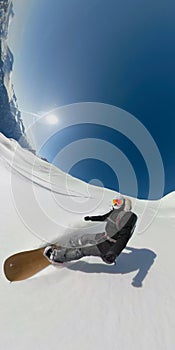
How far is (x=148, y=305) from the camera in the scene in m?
2.54

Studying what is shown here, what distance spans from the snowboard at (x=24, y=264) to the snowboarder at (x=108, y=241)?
15 cm

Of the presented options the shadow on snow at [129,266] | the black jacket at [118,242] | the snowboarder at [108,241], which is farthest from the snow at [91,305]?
the black jacket at [118,242]

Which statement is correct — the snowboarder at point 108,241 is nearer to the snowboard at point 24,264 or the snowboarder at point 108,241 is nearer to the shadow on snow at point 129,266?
the snowboard at point 24,264

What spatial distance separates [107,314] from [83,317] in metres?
0.28

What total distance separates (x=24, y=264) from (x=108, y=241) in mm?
1304

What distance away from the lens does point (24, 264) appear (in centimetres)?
307

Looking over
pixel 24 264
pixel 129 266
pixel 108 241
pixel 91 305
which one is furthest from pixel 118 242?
pixel 24 264

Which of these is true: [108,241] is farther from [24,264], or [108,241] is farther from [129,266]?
[24,264]

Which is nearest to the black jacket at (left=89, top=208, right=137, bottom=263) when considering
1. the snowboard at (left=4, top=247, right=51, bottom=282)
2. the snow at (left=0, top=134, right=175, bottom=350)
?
the snow at (left=0, top=134, right=175, bottom=350)

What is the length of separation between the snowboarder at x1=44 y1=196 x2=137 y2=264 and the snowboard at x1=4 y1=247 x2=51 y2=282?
15 centimetres

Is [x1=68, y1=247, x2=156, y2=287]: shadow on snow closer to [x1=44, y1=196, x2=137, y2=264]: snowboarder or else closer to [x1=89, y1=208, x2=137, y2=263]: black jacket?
[x1=44, y1=196, x2=137, y2=264]: snowboarder

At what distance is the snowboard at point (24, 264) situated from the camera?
2.81 m

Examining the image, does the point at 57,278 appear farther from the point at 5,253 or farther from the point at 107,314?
the point at 5,253

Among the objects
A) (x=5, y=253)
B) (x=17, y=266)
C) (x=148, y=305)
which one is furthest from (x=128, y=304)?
(x=5, y=253)
